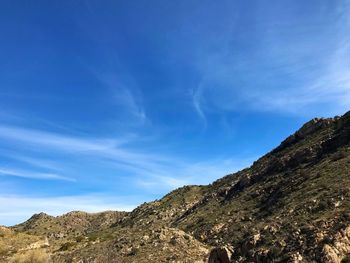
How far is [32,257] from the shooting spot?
140 ft

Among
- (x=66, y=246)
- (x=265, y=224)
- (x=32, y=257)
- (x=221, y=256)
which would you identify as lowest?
(x=221, y=256)

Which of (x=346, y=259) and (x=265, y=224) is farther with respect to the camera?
(x=265, y=224)

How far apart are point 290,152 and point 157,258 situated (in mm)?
60052

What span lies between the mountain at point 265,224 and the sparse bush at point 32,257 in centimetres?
14

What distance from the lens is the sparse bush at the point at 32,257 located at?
42.5 metres

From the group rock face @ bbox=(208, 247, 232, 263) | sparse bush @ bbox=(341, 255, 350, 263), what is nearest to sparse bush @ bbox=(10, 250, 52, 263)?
rock face @ bbox=(208, 247, 232, 263)

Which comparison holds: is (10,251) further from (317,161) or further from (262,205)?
(317,161)

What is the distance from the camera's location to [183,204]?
408ft

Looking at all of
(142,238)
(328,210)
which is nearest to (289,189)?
(328,210)

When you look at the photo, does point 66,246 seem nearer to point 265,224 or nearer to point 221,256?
point 221,256

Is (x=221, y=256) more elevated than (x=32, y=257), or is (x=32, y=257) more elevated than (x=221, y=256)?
(x=32, y=257)

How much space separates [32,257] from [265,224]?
26.1m

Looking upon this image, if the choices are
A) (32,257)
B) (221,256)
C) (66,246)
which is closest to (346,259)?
(221,256)

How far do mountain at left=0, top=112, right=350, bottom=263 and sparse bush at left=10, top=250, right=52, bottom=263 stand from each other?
144mm
